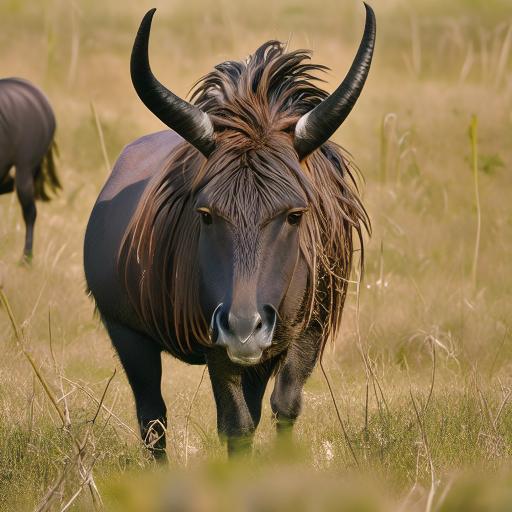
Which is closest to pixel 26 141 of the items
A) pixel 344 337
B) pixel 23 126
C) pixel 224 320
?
pixel 23 126

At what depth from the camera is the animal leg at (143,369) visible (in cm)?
504

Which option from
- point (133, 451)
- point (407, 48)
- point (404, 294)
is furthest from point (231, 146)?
point (407, 48)

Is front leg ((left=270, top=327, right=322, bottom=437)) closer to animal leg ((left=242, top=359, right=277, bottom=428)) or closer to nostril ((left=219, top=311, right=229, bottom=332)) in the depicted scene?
animal leg ((left=242, top=359, right=277, bottom=428))

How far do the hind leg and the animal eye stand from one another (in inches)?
276

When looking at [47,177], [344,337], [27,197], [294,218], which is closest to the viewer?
[294,218]

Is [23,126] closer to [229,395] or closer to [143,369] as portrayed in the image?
[143,369]

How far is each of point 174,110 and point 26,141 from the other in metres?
8.70

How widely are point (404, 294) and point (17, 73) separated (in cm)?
1228

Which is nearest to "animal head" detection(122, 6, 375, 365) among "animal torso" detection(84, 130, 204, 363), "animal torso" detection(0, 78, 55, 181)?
"animal torso" detection(84, 130, 204, 363)

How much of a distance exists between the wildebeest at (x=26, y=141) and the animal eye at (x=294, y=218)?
8464 millimetres

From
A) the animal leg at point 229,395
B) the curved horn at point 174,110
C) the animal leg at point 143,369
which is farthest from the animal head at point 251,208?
the animal leg at point 143,369

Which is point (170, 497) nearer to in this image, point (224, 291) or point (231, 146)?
point (224, 291)

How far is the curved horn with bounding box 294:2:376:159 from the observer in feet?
13.4

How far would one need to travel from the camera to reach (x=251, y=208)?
3795 millimetres
